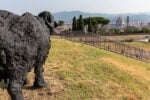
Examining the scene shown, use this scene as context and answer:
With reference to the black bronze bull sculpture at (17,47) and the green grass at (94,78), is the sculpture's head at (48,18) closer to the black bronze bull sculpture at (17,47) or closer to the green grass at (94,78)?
the black bronze bull sculpture at (17,47)

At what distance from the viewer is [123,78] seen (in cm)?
1482

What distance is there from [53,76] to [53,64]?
4.93ft

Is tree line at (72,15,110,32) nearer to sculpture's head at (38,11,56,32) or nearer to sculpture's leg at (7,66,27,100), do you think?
sculpture's head at (38,11,56,32)

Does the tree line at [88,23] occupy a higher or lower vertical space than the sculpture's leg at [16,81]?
lower

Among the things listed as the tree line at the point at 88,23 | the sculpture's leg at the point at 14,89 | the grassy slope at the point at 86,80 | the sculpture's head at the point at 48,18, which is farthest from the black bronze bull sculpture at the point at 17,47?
the tree line at the point at 88,23

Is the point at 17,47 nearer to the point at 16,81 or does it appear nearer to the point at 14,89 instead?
the point at 16,81

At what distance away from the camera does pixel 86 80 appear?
1359cm

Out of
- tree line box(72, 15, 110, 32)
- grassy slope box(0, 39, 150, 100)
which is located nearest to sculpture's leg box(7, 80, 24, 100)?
grassy slope box(0, 39, 150, 100)

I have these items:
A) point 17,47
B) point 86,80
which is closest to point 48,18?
point 17,47

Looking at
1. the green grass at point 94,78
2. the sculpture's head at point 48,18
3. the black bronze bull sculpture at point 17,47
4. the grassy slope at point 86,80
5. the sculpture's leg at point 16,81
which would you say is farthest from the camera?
the green grass at point 94,78

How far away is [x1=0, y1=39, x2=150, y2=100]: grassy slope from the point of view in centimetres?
1221

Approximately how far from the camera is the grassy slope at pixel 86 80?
12211 mm

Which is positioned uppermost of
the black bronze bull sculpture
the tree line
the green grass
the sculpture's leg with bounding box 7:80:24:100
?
the black bronze bull sculpture

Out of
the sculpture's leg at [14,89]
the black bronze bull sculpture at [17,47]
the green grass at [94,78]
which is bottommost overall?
the green grass at [94,78]
